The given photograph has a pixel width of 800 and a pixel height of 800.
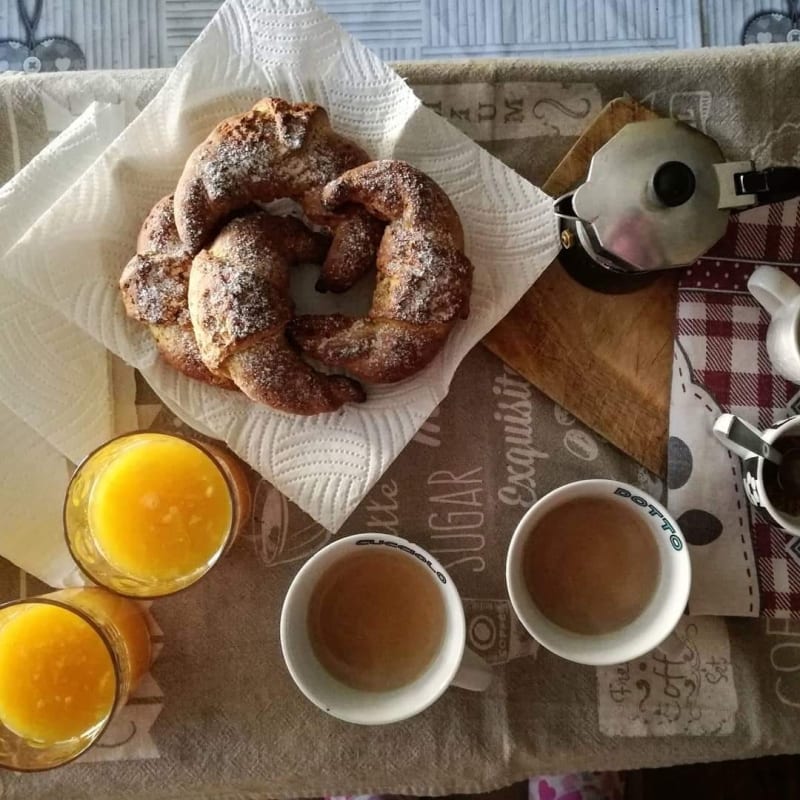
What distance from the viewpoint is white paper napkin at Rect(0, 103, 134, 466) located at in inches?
34.4

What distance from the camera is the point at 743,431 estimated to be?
87cm

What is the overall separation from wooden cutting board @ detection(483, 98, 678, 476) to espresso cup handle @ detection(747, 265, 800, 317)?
3.4 inches

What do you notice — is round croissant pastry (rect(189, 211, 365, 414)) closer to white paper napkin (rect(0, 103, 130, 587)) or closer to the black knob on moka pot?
white paper napkin (rect(0, 103, 130, 587))

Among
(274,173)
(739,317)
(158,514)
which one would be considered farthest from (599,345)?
(158,514)

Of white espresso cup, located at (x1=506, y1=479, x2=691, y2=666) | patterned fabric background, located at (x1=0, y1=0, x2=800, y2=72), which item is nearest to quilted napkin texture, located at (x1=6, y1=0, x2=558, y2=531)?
white espresso cup, located at (x1=506, y1=479, x2=691, y2=666)

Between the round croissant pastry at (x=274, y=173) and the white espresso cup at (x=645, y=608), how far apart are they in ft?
1.01

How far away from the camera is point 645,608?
0.87 meters

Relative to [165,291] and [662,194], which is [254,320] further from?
[662,194]

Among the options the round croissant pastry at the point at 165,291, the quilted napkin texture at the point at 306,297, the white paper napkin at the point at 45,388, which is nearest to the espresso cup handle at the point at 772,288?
the quilted napkin texture at the point at 306,297

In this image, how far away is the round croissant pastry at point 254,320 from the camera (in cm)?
79

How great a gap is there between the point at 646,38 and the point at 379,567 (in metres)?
0.80

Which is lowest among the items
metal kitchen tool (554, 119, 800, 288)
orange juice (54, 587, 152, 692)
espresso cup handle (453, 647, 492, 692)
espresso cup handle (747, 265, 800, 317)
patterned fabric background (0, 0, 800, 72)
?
espresso cup handle (453, 647, 492, 692)

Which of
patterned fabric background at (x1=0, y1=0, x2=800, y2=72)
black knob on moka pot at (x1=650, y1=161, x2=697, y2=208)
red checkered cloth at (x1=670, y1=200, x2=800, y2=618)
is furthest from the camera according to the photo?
patterned fabric background at (x1=0, y1=0, x2=800, y2=72)

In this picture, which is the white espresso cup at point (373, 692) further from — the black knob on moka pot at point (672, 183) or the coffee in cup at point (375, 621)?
the black knob on moka pot at point (672, 183)
